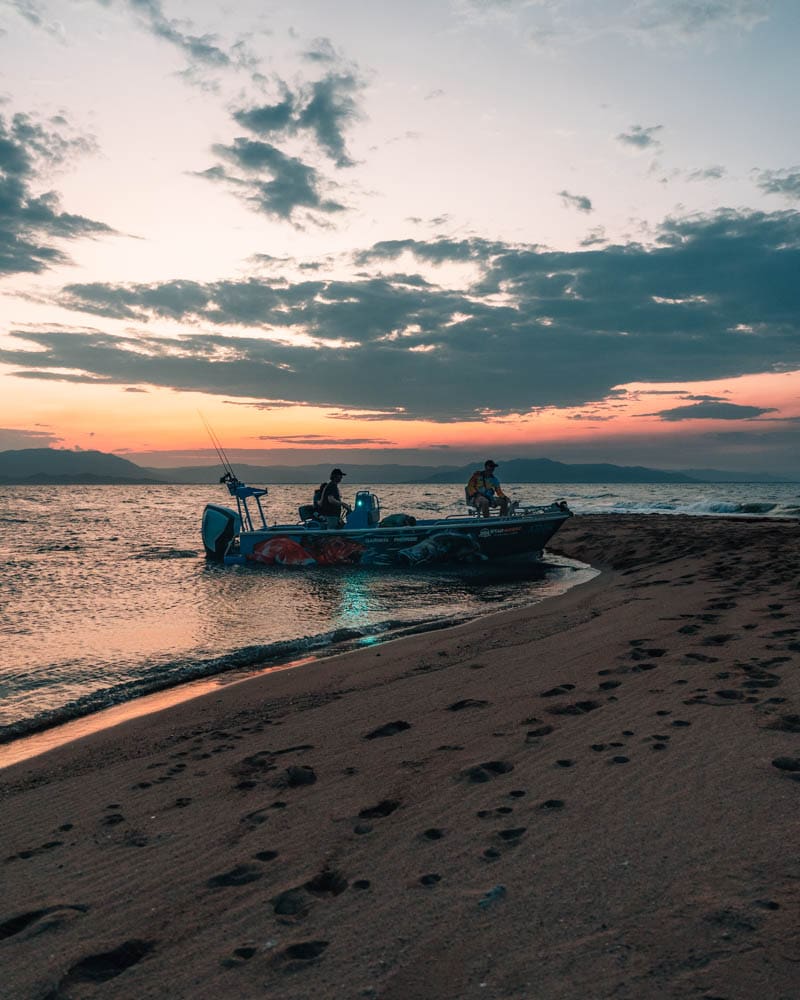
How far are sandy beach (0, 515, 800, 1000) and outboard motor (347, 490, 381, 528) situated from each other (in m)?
14.9

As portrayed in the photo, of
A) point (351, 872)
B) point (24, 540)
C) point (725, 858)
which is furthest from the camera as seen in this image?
point (24, 540)

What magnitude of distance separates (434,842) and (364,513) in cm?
1869

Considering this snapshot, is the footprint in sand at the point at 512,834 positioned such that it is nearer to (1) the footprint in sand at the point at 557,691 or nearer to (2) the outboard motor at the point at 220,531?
(1) the footprint in sand at the point at 557,691

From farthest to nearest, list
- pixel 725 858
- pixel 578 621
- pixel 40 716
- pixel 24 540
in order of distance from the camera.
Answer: pixel 24 540 < pixel 578 621 < pixel 40 716 < pixel 725 858

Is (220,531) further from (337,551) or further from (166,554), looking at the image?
(337,551)

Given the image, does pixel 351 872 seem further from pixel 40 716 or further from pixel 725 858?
pixel 40 716

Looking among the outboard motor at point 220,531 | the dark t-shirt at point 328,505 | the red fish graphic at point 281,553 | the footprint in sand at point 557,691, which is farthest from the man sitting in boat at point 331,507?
the footprint in sand at point 557,691

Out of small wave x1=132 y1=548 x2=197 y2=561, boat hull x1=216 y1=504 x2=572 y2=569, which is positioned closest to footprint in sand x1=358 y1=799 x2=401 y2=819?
boat hull x1=216 y1=504 x2=572 y2=569

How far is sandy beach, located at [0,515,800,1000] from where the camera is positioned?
2.55m

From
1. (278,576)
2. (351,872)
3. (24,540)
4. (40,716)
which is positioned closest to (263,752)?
(351,872)

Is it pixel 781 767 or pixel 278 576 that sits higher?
pixel 781 767

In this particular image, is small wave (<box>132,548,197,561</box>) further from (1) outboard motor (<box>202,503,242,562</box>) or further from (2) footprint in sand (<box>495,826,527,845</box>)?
(2) footprint in sand (<box>495,826,527,845</box>)

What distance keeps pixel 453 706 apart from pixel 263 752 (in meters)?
1.76

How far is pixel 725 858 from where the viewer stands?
3068 millimetres
